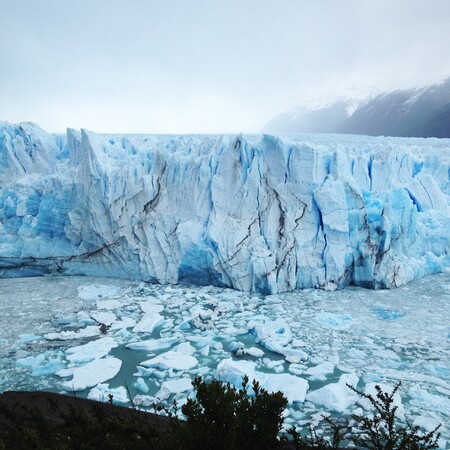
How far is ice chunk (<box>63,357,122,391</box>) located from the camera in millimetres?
Answer: 4184

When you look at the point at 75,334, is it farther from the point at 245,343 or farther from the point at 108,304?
the point at 245,343

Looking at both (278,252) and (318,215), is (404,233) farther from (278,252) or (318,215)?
(278,252)

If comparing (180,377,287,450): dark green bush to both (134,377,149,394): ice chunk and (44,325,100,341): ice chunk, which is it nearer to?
(134,377,149,394): ice chunk

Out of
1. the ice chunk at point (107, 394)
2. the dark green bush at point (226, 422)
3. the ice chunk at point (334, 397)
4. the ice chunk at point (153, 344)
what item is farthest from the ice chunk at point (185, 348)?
the dark green bush at point (226, 422)

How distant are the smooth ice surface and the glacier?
22.6 inches

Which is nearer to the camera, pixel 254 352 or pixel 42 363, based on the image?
pixel 42 363

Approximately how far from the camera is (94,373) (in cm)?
440

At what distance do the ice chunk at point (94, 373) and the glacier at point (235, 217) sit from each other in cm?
321

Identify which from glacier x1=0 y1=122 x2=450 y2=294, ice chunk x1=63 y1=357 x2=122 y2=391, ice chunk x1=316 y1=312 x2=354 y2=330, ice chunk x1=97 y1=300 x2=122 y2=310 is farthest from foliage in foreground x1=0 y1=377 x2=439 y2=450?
glacier x1=0 y1=122 x2=450 y2=294

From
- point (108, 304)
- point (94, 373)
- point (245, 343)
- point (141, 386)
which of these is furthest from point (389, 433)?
point (108, 304)

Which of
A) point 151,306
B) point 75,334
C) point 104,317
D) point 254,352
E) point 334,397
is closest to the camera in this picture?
point 334,397

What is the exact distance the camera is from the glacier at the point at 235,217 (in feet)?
24.1

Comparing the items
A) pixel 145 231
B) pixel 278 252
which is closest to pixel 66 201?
pixel 145 231

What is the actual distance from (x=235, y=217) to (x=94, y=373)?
4.18m
